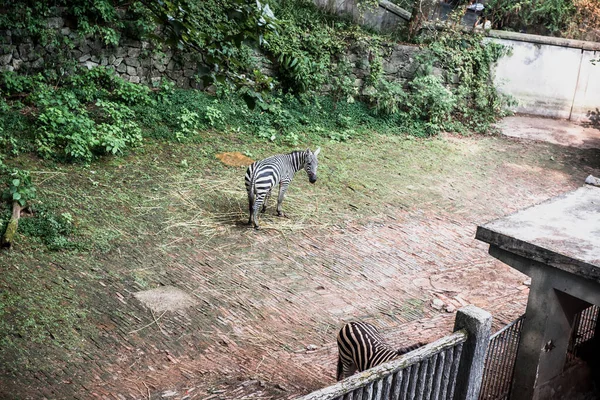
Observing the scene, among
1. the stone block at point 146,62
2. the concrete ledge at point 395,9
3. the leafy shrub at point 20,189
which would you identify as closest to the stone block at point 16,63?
the stone block at point 146,62

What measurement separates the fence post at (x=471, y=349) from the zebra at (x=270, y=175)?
5197 millimetres

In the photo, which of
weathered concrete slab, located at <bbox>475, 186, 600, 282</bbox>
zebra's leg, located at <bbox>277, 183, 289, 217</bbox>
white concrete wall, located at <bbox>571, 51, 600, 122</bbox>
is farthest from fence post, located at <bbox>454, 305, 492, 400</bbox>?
white concrete wall, located at <bbox>571, 51, 600, 122</bbox>

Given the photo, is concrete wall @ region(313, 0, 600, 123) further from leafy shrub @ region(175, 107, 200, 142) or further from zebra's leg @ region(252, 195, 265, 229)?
zebra's leg @ region(252, 195, 265, 229)

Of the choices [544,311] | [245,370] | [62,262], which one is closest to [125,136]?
[62,262]

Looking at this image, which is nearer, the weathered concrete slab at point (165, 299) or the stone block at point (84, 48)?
the weathered concrete slab at point (165, 299)

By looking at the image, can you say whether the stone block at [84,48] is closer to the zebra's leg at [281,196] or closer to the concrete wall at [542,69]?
the zebra's leg at [281,196]

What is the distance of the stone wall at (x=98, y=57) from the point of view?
13.0 metres

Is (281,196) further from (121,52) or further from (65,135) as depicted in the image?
(121,52)

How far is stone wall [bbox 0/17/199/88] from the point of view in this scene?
13.0 metres

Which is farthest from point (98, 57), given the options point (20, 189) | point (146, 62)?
point (20, 189)

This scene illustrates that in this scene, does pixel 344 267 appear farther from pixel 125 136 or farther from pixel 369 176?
pixel 125 136

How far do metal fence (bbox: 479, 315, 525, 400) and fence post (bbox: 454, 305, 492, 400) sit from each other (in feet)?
2.29

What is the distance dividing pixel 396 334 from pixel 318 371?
126 centimetres

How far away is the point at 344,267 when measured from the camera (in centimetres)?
916
